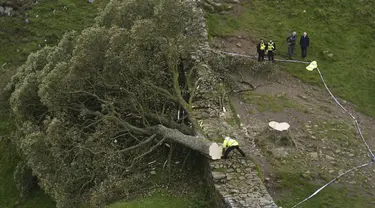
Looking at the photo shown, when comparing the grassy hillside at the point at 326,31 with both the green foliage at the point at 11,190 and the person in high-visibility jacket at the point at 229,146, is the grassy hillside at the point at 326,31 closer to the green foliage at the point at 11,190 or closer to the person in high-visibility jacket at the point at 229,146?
the person in high-visibility jacket at the point at 229,146

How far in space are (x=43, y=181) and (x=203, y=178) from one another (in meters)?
8.43

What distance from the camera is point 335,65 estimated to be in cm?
2614

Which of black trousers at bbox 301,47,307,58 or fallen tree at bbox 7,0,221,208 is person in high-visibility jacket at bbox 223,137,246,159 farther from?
black trousers at bbox 301,47,307,58

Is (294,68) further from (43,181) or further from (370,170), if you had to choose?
(43,181)

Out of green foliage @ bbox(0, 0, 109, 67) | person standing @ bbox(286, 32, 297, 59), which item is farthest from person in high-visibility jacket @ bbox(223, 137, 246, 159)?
green foliage @ bbox(0, 0, 109, 67)

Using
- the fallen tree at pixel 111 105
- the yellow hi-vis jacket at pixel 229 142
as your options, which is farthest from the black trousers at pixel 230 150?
the fallen tree at pixel 111 105

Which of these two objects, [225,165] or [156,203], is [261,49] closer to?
[225,165]

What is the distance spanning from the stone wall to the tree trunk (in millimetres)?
422

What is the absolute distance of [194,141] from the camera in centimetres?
1867

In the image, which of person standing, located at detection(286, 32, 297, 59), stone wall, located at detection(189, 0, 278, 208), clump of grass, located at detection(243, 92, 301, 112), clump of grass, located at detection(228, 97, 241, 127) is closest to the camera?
stone wall, located at detection(189, 0, 278, 208)

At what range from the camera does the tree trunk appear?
1792 centimetres

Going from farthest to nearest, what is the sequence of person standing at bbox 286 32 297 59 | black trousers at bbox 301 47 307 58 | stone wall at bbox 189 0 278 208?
black trousers at bbox 301 47 307 58 → person standing at bbox 286 32 297 59 → stone wall at bbox 189 0 278 208

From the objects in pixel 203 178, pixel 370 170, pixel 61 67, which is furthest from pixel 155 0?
pixel 370 170

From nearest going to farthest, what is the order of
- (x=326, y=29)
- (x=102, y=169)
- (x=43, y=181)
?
(x=102, y=169) → (x=43, y=181) → (x=326, y=29)
